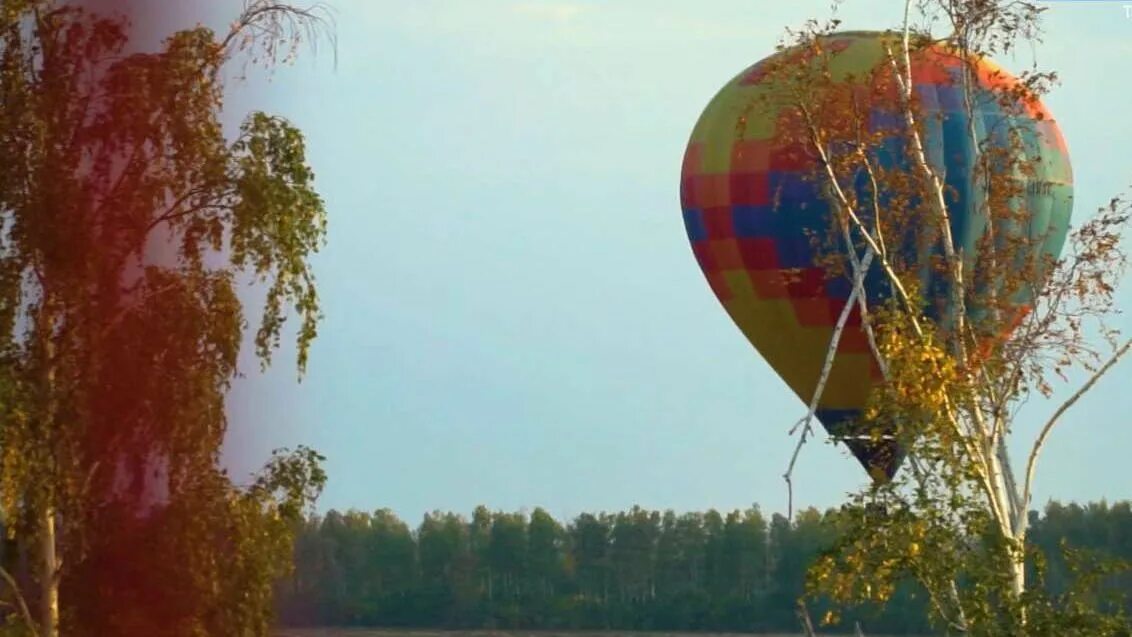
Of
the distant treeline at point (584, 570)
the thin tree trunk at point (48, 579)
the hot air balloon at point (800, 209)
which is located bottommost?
the thin tree trunk at point (48, 579)

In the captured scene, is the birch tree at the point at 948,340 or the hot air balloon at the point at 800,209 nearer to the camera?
the birch tree at the point at 948,340

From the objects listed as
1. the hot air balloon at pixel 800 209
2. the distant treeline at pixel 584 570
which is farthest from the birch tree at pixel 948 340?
the distant treeline at pixel 584 570

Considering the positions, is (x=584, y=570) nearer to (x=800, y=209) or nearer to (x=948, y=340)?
(x=800, y=209)

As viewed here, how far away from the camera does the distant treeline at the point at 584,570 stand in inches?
3976

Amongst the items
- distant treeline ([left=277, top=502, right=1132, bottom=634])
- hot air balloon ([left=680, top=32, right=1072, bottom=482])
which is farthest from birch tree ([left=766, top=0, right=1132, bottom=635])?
distant treeline ([left=277, top=502, right=1132, bottom=634])

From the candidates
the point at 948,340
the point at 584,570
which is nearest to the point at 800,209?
the point at 948,340

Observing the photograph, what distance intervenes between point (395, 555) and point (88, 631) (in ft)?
283

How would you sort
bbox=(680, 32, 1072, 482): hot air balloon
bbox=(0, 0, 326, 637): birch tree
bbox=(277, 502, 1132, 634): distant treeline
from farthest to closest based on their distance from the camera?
bbox=(277, 502, 1132, 634): distant treeline
bbox=(680, 32, 1072, 482): hot air balloon
bbox=(0, 0, 326, 637): birch tree

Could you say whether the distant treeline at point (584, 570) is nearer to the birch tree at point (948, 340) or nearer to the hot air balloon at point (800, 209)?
the hot air balloon at point (800, 209)

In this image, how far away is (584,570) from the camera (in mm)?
109000

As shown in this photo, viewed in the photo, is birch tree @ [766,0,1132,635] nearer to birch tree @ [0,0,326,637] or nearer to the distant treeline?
birch tree @ [0,0,326,637]

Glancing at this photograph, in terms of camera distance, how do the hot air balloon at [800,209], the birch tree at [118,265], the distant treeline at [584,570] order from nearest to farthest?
the birch tree at [118,265]
the hot air balloon at [800,209]
the distant treeline at [584,570]

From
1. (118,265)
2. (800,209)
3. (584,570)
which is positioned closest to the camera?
(118,265)

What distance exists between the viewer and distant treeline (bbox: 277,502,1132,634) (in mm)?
101000
